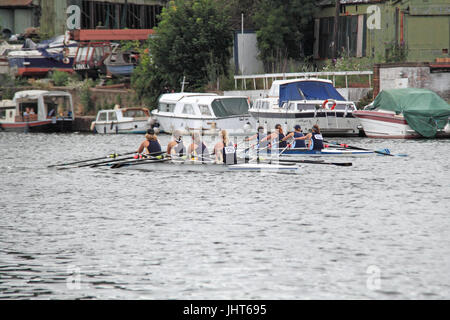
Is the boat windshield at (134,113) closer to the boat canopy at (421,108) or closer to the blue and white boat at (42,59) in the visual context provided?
the blue and white boat at (42,59)

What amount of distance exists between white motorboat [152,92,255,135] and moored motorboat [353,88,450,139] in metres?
6.38

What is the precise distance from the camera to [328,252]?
1558cm

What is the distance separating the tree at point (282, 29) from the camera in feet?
167

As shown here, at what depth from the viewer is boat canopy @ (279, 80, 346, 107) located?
41.0 m

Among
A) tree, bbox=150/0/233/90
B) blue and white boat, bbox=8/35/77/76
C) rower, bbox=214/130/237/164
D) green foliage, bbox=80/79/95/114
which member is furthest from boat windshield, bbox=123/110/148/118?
rower, bbox=214/130/237/164

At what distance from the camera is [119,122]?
170 feet

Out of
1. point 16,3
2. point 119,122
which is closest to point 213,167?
point 119,122

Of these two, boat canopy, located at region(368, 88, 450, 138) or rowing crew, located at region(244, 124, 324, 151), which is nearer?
rowing crew, located at region(244, 124, 324, 151)

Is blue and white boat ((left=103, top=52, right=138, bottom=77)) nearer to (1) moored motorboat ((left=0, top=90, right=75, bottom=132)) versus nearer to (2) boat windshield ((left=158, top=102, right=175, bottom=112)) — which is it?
(1) moored motorboat ((left=0, top=90, right=75, bottom=132))

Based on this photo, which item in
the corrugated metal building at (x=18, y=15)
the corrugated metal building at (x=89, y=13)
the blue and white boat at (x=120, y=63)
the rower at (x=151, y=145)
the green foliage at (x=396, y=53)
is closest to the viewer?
the rower at (x=151, y=145)

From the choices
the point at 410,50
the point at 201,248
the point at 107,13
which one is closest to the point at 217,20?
the point at 410,50

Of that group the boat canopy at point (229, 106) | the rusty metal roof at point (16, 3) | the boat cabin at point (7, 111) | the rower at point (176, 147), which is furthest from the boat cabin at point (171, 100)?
the rusty metal roof at point (16, 3)

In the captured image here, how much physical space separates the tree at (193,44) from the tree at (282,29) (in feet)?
8.76

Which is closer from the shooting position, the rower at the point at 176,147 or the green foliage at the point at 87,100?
the rower at the point at 176,147
